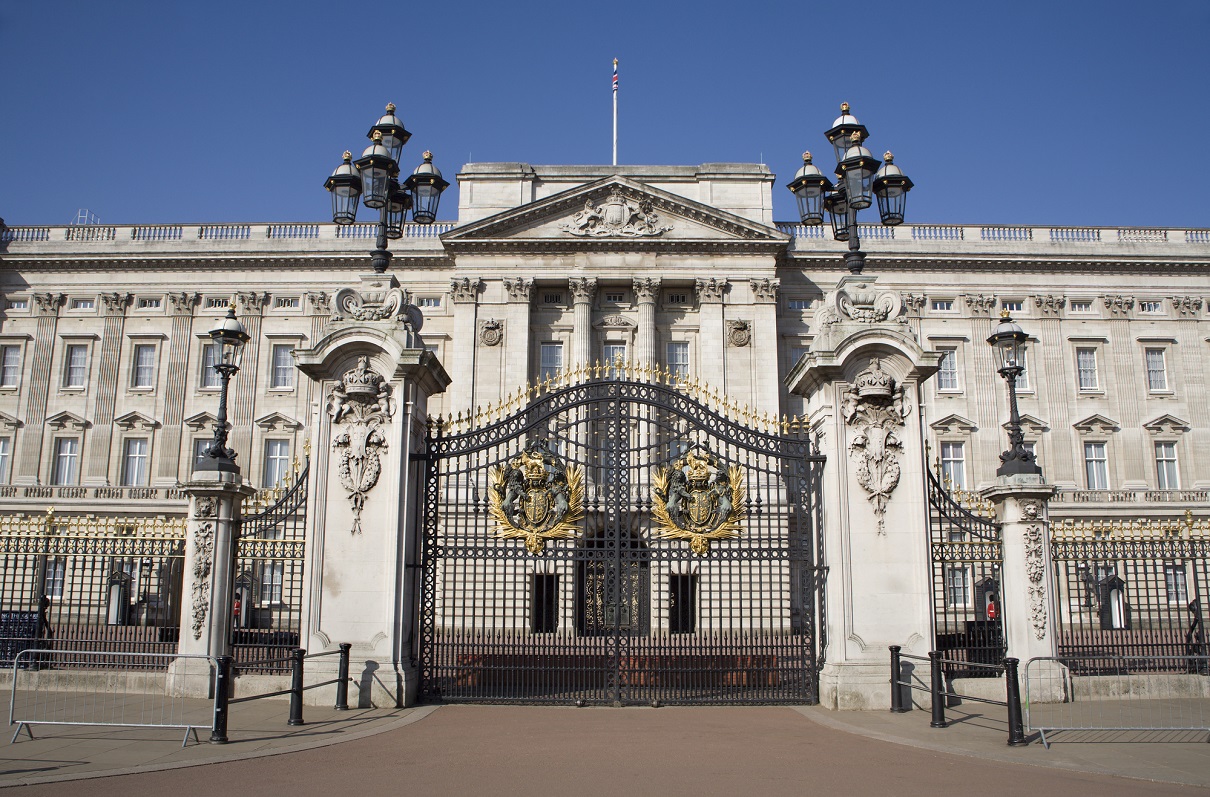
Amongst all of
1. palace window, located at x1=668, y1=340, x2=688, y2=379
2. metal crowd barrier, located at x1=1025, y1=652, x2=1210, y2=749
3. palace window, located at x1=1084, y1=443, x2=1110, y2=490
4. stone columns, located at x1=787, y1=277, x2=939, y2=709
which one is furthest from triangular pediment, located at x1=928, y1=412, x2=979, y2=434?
stone columns, located at x1=787, y1=277, x2=939, y2=709

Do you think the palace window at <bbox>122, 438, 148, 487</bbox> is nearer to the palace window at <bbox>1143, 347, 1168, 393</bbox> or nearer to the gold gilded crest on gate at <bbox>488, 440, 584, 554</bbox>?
the gold gilded crest on gate at <bbox>488, 440, 584, 554</bbox>

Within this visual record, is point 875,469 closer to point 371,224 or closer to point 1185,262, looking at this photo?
point 371,224

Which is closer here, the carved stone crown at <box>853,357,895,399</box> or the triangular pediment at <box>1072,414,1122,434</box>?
the carved stone crown at <box>853,357,895,399</box>

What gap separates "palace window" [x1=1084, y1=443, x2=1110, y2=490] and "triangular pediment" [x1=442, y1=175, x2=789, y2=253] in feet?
57.0

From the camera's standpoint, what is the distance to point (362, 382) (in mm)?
13516

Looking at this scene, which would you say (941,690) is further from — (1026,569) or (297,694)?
(297,694)

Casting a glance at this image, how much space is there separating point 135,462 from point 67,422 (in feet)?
12.4

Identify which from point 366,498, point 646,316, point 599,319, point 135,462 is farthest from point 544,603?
point 135,462

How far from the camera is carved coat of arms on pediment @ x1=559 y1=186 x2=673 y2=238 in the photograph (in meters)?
43.2

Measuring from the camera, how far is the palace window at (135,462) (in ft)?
145

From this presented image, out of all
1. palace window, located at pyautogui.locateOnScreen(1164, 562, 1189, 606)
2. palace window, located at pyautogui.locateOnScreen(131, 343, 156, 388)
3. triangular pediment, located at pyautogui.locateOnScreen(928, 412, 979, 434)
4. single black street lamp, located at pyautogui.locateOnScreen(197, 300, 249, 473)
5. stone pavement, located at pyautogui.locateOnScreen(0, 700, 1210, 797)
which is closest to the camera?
stone pavement, located at pyautogui.locateOnScreen(0, 700, 1210, 797)

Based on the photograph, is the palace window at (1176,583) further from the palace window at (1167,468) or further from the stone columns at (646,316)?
the stone columns at (646,316)

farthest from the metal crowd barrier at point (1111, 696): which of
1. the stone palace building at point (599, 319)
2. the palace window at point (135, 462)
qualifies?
the palace window at point (135, 462)

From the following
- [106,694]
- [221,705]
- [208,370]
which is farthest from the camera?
[208,370]
